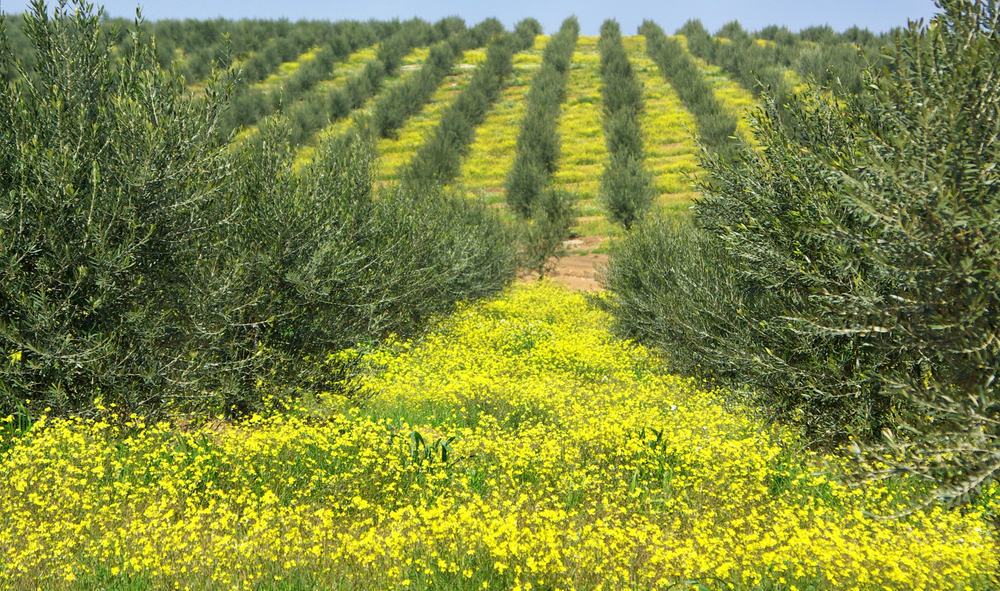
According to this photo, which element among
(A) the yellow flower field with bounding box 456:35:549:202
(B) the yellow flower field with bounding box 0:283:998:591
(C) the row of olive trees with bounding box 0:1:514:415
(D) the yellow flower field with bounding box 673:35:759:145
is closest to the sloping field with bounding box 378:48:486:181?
(A) the yellow flower field with bounding box 456:35:549:202

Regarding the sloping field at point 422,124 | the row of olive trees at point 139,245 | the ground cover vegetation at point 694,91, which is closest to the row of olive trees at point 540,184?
the sloping field at point 422,124

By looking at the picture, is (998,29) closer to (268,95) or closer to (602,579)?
(602,579)

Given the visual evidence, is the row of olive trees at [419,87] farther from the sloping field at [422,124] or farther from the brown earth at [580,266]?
the brown earth at [580,266]

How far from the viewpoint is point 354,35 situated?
9338cm

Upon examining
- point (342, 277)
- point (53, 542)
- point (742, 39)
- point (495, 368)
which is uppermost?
point (742, 39)

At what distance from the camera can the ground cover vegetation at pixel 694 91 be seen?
161 ft

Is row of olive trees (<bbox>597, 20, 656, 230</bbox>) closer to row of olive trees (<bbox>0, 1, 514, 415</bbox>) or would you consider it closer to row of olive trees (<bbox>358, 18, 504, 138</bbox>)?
row of olive trees (<bbox>358, 18, 504, 138</bbox>)

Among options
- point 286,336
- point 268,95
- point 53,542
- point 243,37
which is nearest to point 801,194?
point 286,336

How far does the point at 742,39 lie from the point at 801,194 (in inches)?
3565

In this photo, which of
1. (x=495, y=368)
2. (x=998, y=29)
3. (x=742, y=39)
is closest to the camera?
(x=998, y=29)

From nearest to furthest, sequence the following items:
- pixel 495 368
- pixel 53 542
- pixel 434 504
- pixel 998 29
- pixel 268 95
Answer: pixel 998 29, pixel 53 542, pixel 434 504, pixel 495 368, pixel 268 95

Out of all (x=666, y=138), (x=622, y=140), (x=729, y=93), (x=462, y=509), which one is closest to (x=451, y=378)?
(x=462, y=509)

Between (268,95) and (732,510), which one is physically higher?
(268,95)

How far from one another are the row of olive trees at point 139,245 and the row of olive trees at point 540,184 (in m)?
23.7
